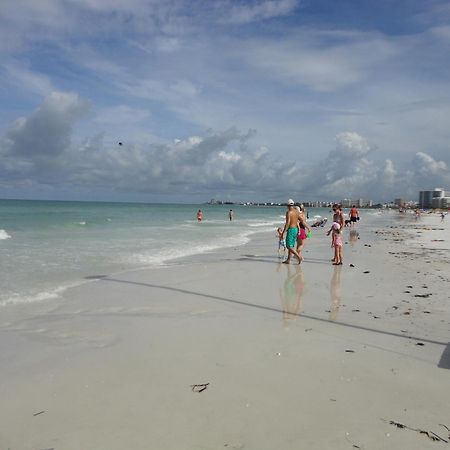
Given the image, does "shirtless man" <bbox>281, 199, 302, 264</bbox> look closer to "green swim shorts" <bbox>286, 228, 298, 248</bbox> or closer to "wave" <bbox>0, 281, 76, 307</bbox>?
"green swim shorts" <bbox>286, 228, 298, 248</bbox>

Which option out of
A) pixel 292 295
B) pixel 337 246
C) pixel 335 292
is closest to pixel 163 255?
pixel 337 246

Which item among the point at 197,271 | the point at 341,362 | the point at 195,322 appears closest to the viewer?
the point at 341,362

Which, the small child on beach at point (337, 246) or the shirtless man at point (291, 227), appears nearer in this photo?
the small child on beach at point (337, 246)

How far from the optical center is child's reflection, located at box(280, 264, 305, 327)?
7.17 m

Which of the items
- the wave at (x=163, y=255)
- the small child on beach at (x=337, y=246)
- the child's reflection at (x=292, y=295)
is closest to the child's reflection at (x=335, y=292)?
the child's reflection at (x=292, y=295)

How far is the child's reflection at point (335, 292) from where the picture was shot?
7297 millimetres

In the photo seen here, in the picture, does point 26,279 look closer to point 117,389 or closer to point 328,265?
point 117,389

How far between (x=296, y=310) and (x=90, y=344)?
351 centimetres

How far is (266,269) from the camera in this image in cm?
1231

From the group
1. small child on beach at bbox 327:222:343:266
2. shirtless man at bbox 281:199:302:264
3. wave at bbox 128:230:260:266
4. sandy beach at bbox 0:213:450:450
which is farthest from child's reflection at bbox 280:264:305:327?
wave at bbox 128:230:260:266

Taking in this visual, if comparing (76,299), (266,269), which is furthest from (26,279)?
(266,269)

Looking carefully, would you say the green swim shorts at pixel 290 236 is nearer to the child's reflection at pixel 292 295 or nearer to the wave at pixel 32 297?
the child's reflection at pixel 292 295

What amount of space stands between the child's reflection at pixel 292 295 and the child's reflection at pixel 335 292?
585mm

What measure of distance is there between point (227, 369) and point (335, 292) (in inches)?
189
